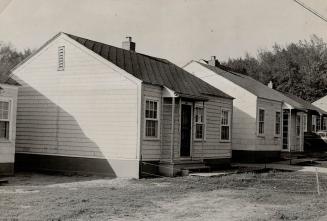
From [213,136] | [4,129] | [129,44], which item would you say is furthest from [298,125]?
[4,129]

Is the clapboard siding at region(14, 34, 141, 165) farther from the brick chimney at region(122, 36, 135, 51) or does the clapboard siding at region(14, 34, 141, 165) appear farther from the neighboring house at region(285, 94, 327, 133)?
the neighboring house at region(285, 94, 327, 133)

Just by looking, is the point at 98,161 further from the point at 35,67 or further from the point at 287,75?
the point at 287,75

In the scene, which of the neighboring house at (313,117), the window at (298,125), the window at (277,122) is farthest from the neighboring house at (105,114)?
the neighboring house at (313,117)

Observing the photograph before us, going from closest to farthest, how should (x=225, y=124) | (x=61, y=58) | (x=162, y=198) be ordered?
(x=162, y=198), (x=61, y=58), (x=225, y=124)

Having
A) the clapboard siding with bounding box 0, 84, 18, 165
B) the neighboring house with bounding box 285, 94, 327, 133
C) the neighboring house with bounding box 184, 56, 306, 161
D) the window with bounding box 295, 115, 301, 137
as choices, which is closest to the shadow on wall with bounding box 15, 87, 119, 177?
the clapboard siding with bounding box 0, 84, 18, 165

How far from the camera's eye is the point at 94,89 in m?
19.1

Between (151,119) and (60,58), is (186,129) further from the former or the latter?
(60,58)

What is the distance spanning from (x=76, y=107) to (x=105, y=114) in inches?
57.9

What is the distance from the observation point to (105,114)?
61.7 feet

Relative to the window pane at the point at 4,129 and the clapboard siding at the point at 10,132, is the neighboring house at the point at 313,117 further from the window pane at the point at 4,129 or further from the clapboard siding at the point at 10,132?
the window pane at the point at 4,129

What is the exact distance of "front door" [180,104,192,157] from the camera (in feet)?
67.6

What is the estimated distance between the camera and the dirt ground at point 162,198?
10.2 m

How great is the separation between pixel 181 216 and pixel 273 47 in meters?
66.8

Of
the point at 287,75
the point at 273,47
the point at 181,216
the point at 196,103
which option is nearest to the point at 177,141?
the point at 196,103
